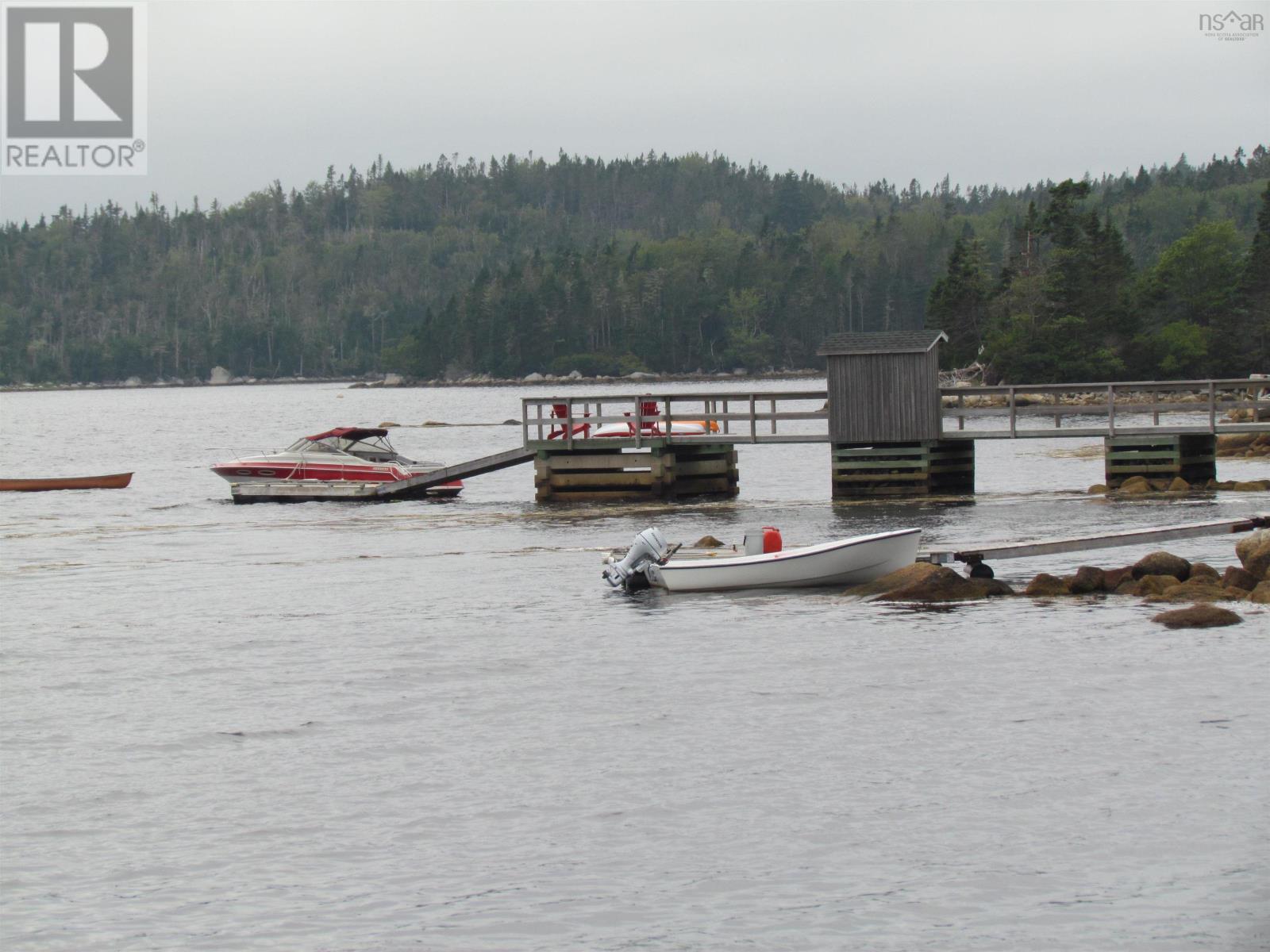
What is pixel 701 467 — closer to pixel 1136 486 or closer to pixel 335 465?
pixel 335 465

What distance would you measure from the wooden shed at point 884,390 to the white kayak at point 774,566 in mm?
13217

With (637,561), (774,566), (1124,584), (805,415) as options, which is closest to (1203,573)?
(1124,584)

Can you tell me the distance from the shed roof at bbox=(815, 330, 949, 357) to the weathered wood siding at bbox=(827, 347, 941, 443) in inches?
4.7

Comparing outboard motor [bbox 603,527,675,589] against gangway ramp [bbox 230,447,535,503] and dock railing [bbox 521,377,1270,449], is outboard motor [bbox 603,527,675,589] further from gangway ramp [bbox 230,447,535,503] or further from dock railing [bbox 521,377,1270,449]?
gangway ramp [bbox 230,447,535,503]

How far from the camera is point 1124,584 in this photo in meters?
23.4

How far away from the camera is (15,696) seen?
1902cm

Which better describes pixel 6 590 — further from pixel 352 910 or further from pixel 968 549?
pixel 352 910

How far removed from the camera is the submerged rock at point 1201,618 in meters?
20.5

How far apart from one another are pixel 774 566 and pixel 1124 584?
4.72 m

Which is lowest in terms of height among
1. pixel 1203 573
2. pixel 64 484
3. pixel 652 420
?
pixel 1203 573

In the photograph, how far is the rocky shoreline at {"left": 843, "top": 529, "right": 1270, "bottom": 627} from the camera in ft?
73.0

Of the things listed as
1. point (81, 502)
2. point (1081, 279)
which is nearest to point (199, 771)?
point (81, 502)

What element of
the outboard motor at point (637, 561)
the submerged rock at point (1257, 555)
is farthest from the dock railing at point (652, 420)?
the submerged rock at point (1257, 555)

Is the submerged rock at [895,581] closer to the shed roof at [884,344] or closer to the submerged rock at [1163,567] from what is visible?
the submerged rock at [1163,567]
